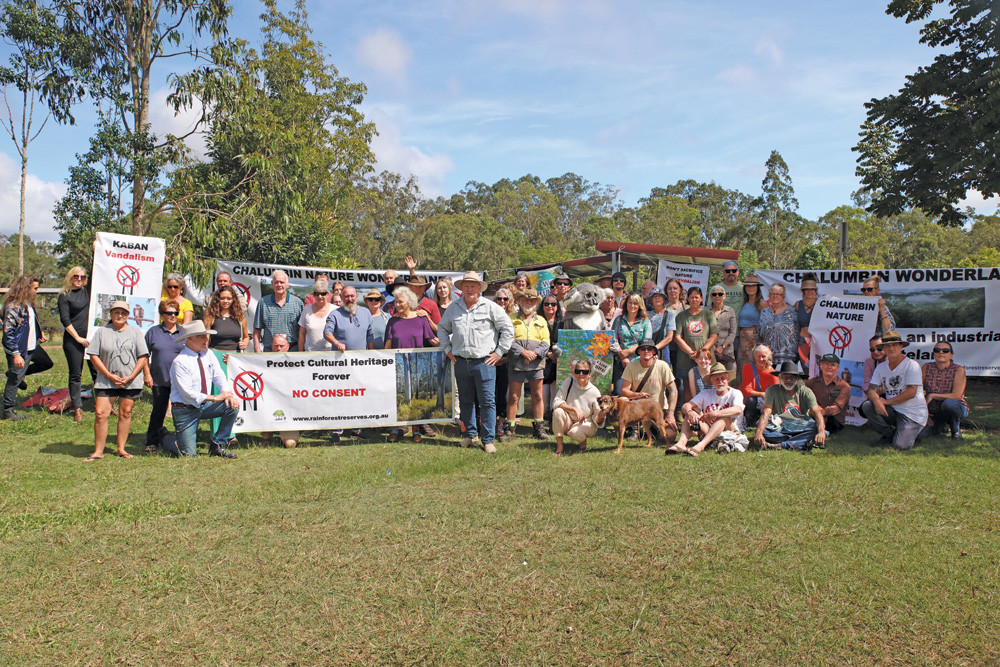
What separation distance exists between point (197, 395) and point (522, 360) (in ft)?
11.7

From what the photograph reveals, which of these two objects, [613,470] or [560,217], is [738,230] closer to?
[560,217]

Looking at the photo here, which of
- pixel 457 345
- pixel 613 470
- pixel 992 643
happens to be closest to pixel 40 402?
pixel 457 345

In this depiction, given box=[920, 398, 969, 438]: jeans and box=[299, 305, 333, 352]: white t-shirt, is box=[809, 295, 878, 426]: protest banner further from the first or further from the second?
box=[299, 305, 333, 352]: white t-shirt

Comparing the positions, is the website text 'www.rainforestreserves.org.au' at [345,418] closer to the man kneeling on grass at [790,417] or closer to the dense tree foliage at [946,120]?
the man kneeling on grass at [790,417]

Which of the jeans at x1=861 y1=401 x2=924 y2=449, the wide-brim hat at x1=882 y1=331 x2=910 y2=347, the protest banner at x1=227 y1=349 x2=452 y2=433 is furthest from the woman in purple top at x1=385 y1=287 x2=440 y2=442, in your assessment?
the wide-brim hat at x1=882 y1=331 x2=910 y2=347

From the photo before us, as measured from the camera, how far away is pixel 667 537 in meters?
4.88

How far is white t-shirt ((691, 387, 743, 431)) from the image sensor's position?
759cm

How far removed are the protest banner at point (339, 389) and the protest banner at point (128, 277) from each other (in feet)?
8.10

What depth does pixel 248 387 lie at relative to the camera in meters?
7.89

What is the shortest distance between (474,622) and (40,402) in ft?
28.3

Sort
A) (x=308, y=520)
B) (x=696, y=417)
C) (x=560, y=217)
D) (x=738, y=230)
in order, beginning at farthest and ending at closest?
(x=560, y=217)
(x=738, y=230)
(x=696, y=417)
(x=308, y=520)

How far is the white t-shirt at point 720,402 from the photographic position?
7.59 metres

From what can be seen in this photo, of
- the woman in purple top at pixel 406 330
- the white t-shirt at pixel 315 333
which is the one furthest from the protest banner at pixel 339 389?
the white t-shirt at pixel 315 333

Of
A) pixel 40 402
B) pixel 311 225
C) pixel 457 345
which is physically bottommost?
pixel 40 402
